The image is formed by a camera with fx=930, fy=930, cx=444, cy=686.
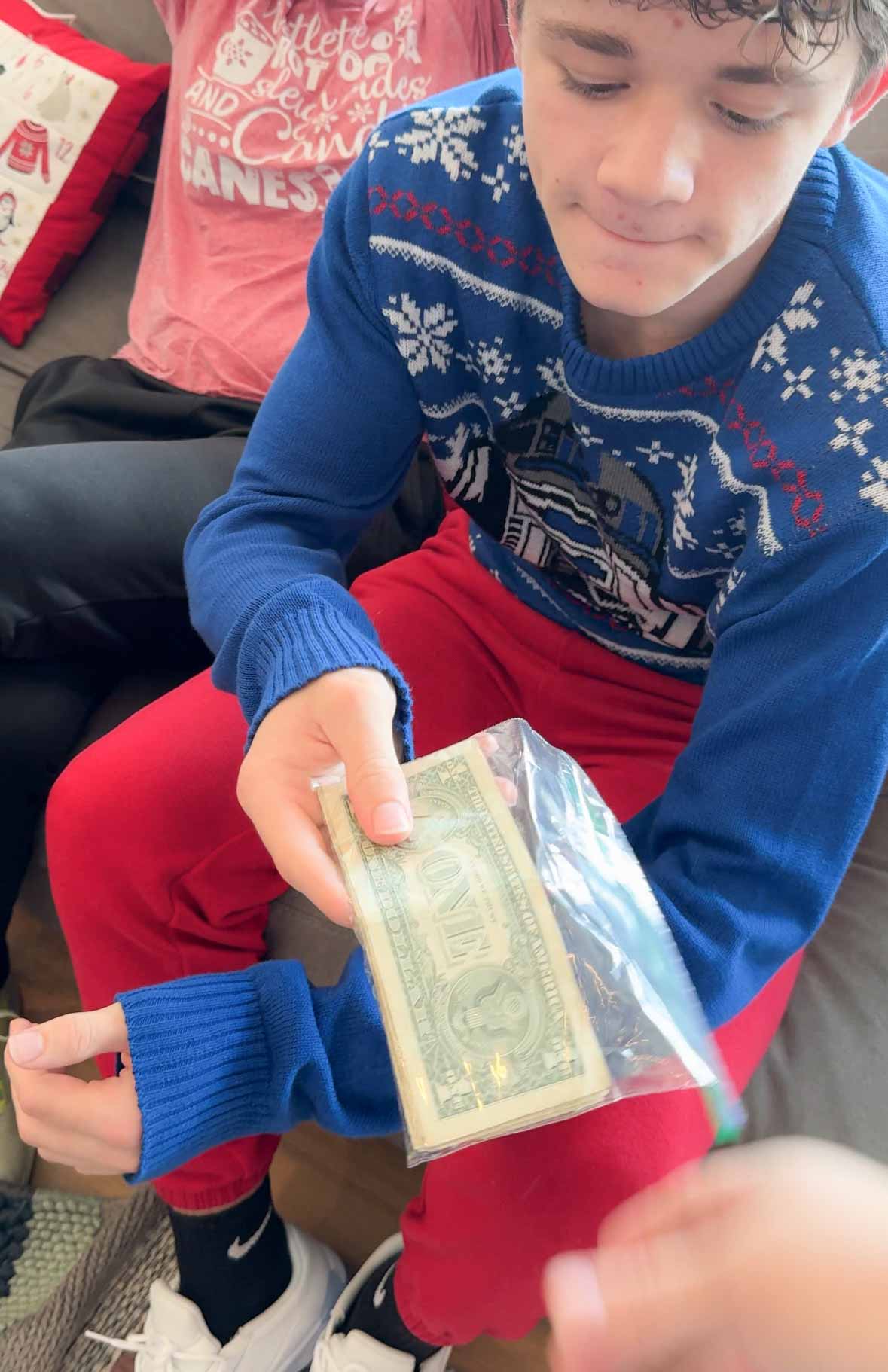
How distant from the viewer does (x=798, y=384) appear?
589 mm

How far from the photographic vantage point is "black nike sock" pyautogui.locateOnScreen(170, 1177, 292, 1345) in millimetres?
817

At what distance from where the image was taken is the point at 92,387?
3.85 feet

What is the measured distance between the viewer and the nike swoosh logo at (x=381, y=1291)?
849mm

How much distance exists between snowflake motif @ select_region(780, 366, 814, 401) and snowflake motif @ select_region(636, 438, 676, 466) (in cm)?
10

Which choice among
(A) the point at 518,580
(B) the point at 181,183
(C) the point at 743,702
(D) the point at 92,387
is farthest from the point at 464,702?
(B) the point at 181,183

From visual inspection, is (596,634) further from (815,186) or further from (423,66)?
(423,66)

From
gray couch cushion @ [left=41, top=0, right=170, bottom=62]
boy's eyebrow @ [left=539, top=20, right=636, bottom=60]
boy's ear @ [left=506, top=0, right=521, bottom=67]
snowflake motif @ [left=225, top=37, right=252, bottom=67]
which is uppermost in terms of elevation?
boy's eyebrow @ [left=539, top=20, right=636, bottom=60]

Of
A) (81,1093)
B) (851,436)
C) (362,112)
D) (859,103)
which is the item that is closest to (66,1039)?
(81,1093)

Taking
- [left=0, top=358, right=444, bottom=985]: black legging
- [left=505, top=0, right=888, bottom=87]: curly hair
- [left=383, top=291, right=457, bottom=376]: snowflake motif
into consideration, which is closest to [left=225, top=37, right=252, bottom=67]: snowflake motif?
[left=0, top=358, right=444, bottom=985]: black legging

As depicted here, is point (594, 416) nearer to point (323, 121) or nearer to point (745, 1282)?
point (745, 1282)

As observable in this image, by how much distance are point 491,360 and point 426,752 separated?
34cm

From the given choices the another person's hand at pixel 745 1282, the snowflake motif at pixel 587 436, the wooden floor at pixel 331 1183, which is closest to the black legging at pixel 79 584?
the wooden floor at pixel 331 1183

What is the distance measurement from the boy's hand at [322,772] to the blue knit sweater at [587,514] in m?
0.02

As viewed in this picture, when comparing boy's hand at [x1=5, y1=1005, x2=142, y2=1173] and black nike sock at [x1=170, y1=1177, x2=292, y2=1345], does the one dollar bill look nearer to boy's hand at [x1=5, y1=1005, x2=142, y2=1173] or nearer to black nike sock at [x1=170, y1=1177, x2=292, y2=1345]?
boy's hand at [x1=5, y1=1005, x2=142, y2=1173]
